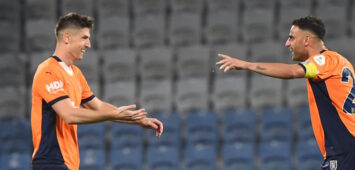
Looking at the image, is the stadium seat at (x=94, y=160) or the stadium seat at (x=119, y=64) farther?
the stadium seat at (x=119, y=64)

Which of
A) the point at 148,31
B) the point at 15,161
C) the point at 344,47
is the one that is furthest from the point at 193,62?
the point at 15,161

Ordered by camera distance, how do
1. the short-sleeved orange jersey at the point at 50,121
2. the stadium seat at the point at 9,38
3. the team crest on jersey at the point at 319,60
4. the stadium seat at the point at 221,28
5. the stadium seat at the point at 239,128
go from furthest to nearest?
the stadium seat at the point at 221,28
the stadium seat at the point at 9,38
the stadium seat at the point at 239,128
the team crest on jersey at the point at 319,60
the short-sleeved orange jersey at the point at 50,121

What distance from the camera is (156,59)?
1043 cm

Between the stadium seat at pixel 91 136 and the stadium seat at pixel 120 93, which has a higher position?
the stadium seat at pixel 120 93

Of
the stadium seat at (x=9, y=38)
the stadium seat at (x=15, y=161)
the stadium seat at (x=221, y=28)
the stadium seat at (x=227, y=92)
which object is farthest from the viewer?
the stadium seat at (x=221, y=28)

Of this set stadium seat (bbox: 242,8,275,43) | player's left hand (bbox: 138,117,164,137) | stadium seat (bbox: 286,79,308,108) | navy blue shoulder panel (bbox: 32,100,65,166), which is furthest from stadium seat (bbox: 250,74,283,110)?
navy blue shoulder panel (bbox: 32,100,65,166)

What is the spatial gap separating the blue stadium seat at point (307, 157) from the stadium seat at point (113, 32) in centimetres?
299

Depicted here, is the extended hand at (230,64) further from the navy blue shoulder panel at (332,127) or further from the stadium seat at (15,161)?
the stadium seat at (15,161)

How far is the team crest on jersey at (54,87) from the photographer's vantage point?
495cm

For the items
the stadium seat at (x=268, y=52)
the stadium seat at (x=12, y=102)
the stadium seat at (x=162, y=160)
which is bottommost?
the stadium seat at (x=162, y=160)

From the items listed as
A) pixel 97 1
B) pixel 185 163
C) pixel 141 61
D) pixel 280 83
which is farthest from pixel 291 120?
pixel 97 1

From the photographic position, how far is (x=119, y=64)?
10.4m

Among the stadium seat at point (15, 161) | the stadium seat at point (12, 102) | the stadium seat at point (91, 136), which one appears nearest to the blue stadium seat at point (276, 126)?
the stadium seat at point (91, 136)

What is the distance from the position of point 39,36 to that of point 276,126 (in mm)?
3656
